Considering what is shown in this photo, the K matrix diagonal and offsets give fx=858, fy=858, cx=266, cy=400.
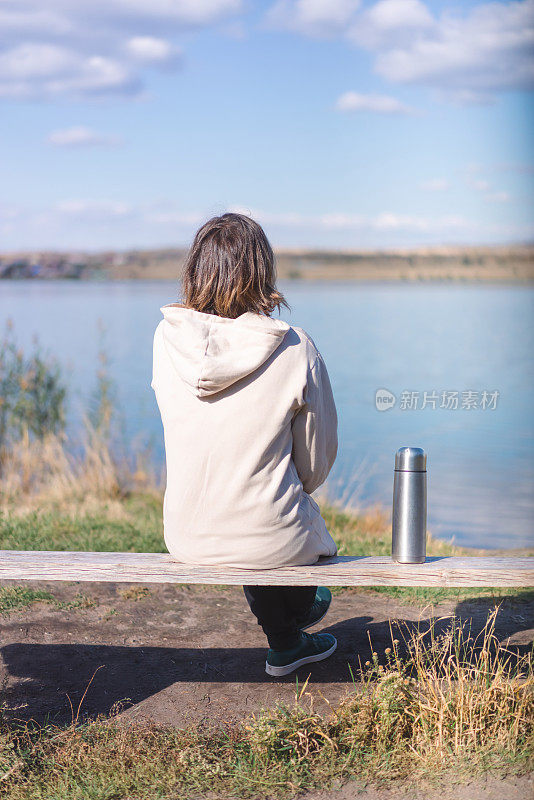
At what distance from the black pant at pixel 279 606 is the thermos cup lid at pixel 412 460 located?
64cm

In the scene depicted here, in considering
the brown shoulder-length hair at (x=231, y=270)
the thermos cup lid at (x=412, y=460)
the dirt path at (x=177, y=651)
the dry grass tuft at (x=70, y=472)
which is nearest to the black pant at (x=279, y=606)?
the dirt path at (x=177, y=651)

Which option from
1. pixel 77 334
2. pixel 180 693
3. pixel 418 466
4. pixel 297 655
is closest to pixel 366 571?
pixel 418 466

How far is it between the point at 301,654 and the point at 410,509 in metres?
0.93

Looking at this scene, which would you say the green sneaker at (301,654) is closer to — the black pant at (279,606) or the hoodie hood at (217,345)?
the black pant at (279,606)

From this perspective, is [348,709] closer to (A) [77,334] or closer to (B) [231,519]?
(B) [231,519]

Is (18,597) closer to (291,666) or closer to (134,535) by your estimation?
(134,535)

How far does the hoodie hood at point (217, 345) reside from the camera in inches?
111

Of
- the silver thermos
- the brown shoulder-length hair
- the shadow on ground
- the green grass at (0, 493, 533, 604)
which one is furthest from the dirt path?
the brown shoulder-length hair

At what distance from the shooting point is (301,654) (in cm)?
361

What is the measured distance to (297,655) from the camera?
3.59m

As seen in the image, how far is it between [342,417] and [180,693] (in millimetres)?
12274

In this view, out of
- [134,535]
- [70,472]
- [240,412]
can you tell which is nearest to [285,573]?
[240,412]

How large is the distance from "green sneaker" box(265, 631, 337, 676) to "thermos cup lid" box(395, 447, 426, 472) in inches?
39.0

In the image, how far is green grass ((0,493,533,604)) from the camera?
471 cm
